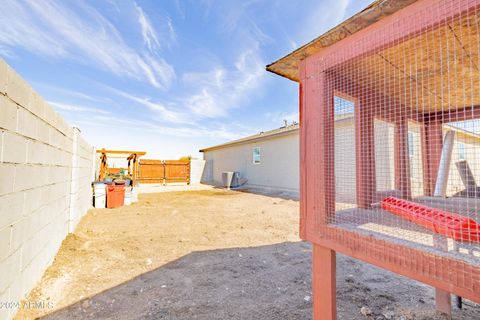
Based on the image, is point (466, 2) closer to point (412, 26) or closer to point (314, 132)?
point (412, 26)

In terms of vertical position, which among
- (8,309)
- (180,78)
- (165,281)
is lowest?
(165,281)

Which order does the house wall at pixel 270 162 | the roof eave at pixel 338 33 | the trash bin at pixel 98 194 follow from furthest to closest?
1. the house wall at pixel 270 162
2. the trash bin at pixel 98 194
3. the roof eave at pixel 338 33

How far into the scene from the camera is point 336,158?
1.69 metres

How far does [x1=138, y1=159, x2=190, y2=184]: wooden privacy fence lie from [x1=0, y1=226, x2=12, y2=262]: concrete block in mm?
13549

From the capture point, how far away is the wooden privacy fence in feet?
47.9

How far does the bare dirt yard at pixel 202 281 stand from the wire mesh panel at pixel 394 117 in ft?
3.29

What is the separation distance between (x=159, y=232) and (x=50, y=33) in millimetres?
5502

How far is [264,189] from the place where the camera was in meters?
11.8

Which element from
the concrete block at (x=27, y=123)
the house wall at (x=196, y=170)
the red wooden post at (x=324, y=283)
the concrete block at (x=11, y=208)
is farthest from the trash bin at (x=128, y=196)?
the house wall at (x=196, y=170)

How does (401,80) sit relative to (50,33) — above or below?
below

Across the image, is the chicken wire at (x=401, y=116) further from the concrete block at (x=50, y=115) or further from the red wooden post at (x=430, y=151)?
the concrete block at (x=50, y=115)

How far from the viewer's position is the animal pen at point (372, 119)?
105cm

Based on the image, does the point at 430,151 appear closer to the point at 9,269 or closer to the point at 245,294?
the point at 245,294

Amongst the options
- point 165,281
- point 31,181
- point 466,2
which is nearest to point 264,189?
point 165,281
